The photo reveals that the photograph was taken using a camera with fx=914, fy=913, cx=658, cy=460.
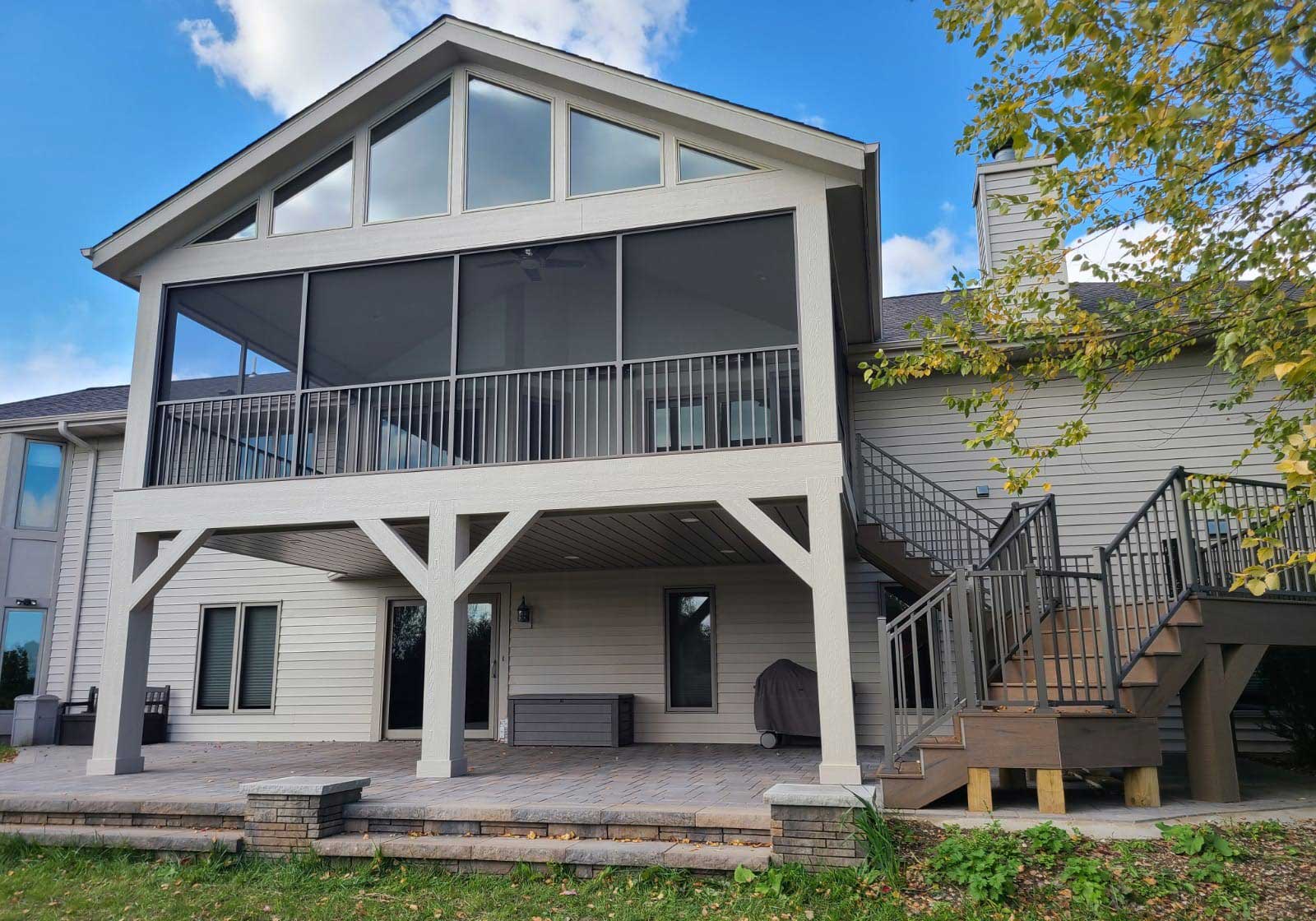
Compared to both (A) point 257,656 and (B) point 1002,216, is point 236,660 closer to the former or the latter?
(A) point 257,656

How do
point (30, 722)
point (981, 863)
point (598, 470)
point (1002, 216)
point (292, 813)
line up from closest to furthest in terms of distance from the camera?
1. point (981, 863)
2. point (292, 813)
3. point (598, 470)
4. point (1002, 216)
5. point (30, 722)

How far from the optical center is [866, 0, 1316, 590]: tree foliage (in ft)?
15.6

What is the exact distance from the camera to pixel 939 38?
6.62 meters

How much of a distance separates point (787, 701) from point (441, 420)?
4932 millimetres

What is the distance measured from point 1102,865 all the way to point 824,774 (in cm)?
228

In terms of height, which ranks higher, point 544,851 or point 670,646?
point 670,646

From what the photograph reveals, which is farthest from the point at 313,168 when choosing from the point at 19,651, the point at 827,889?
the point at 19,651

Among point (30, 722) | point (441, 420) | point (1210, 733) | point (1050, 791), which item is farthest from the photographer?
point (30, 722)

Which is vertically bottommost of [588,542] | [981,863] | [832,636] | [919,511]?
[981,863]

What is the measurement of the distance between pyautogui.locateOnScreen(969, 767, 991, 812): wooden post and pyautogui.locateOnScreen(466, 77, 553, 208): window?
6267 mm

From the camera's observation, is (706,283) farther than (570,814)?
Yes

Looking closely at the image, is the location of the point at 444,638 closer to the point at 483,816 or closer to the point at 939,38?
the point at 483,816

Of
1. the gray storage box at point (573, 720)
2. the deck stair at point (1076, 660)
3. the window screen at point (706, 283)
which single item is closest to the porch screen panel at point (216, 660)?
the gray storage box at point (573, 720)

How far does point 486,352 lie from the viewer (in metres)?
11.1
